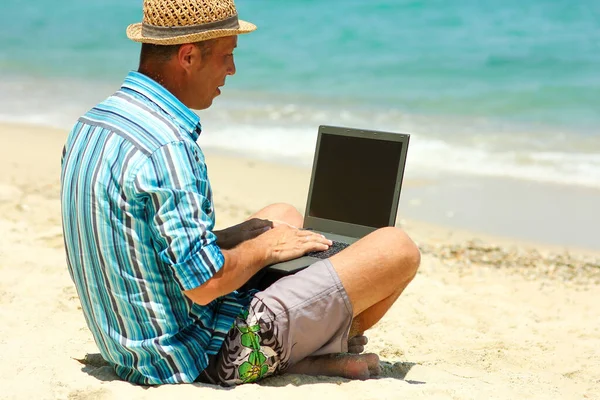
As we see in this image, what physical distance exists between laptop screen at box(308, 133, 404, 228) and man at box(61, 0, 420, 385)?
0.53 m

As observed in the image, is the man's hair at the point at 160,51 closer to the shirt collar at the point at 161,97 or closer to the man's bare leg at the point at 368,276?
the shirt collar at the point at 161,97

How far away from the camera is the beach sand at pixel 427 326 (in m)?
2.85

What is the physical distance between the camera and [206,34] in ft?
8.55

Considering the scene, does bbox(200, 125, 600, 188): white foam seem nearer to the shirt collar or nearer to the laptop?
the laptop

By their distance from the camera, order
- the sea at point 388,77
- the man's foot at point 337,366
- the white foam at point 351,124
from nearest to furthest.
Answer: the man's foot at point 337,366
the white foam at point 351,124
the sea at point 388,77

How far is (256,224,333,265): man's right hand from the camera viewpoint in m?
2.82

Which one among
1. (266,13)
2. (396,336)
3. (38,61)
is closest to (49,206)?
(396,336)

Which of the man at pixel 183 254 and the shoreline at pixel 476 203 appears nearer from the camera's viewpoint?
the man at pixel 183 254

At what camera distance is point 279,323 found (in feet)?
9.02

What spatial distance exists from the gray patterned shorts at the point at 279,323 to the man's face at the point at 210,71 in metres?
0.69

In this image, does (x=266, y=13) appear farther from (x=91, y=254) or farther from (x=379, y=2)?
(x=91, y=254)

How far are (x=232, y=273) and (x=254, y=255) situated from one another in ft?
0.59

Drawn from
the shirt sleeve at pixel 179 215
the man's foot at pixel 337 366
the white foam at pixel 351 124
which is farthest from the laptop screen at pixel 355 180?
the white foam at pixel 351 124

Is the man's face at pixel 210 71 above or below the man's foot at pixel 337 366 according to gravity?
above
